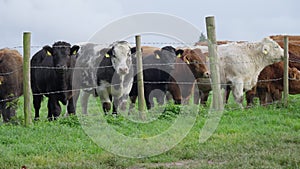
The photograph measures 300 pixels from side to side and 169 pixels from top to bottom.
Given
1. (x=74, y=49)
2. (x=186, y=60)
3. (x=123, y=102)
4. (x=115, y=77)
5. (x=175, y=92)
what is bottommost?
(x=123, y=102)

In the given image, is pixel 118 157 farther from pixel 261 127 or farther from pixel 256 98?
pixel 256 98

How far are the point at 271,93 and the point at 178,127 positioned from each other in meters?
4.44

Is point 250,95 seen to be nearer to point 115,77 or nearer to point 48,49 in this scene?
point 115,77

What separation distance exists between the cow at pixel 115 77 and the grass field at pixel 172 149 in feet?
4.58

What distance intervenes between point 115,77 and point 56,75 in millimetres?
1377

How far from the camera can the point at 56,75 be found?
11031 mm

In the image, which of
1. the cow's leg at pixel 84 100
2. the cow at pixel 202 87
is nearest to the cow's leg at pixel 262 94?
the cow at pixel 202 87

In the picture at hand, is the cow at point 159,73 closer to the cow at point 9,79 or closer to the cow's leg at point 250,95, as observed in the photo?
the cow's leg at point 250,95

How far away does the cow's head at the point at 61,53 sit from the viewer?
10.8 meters

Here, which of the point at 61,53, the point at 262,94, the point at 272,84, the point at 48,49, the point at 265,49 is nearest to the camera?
the point at 61,53

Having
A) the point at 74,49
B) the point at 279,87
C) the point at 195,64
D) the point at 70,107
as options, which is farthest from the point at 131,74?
the point at 279,87

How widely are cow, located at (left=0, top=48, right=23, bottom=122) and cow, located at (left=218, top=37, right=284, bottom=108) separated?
486 cm

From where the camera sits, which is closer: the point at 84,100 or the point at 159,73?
the point at 84,100

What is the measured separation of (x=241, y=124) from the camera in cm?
973
